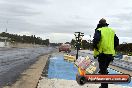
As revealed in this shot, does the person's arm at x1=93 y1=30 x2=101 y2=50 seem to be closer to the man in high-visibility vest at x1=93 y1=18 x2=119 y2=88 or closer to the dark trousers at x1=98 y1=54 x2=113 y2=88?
the man in high-visibility vest at x1=93 y1=18 x2=119 y2=88

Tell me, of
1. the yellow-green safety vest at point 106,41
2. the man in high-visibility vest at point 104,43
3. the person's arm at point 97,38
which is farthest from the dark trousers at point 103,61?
the person's arm at point 97,38

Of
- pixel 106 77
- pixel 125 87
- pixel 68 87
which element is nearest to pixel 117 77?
pixel 106 77

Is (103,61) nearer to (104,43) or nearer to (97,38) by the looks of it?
(104,43)

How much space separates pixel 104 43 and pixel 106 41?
0.08 meters

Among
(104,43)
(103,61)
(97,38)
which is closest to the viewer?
(97,38)

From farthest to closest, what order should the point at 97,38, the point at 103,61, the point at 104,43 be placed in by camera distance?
the point at 103,61 < the point at 104,43 < the point at 97,38

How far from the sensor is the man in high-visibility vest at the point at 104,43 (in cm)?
1104

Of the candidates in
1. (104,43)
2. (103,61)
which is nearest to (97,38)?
(104,43)

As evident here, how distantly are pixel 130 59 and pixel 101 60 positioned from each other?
1104 inches

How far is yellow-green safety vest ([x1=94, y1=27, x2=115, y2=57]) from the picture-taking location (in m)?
11.1

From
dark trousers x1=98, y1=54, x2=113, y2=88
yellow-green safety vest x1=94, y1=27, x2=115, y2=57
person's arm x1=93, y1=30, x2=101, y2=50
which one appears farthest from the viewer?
dark trousers x1=98, y1=54, x2=113, y2=88

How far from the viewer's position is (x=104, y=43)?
11.1m

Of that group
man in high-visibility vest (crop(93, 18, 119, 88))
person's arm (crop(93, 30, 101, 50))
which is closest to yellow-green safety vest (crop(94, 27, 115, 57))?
man in high-visibility vest (crop(93, 18, 119, 88))

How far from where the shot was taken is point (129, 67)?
109ft
